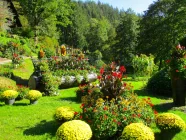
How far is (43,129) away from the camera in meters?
9.60

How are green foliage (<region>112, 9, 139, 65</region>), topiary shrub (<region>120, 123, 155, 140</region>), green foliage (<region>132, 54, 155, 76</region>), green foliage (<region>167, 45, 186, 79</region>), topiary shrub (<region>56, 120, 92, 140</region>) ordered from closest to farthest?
topiary shrub (<region>120, 123, 155, 140</region>) < topiary shrub (<region>56, 120, 92, 140</region>) < green foliage (<region>167, 45, 186, 79</region>) < green foliage (<region>132, 54, 155, 76</region>) < green foliage (<region>112, 9, 139, 65</region>)

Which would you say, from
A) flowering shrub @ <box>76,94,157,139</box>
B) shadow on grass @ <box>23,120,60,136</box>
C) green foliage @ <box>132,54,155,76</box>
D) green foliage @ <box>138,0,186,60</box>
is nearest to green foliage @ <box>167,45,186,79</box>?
flowering shrub @ <box>76,94,157,139</box>

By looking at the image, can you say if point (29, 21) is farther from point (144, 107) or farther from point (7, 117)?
point (144, 107)

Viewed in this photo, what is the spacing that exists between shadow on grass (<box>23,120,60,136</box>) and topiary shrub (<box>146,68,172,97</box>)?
27.2 feet

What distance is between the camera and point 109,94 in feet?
29.9

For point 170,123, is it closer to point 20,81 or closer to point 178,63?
point 178,63

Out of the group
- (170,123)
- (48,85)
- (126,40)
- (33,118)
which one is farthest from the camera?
(126,40)

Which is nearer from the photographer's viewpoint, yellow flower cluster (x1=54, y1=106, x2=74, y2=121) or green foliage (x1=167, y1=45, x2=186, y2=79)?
yellow flower cluster (x1=54, y1=106, x2=74, y2=121)

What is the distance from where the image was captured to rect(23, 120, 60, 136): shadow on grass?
923 centimetres

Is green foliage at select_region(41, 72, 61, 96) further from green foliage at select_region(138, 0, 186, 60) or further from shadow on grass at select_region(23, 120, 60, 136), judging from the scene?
green foliage at select_region(138, 0, 186, 60)

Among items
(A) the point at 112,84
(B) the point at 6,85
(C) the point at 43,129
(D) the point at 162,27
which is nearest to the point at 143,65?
(B) the point at 6,85

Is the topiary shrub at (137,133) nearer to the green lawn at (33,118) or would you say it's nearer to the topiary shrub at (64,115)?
the green lawn at (33,118)

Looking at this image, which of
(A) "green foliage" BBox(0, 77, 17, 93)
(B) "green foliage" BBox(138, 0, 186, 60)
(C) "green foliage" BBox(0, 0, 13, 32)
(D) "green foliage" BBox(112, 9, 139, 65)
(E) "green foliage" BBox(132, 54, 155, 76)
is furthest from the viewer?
(D) "green foliage" BBox(112, 9, 139, 65)

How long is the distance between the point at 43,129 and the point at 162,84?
9.06 m
